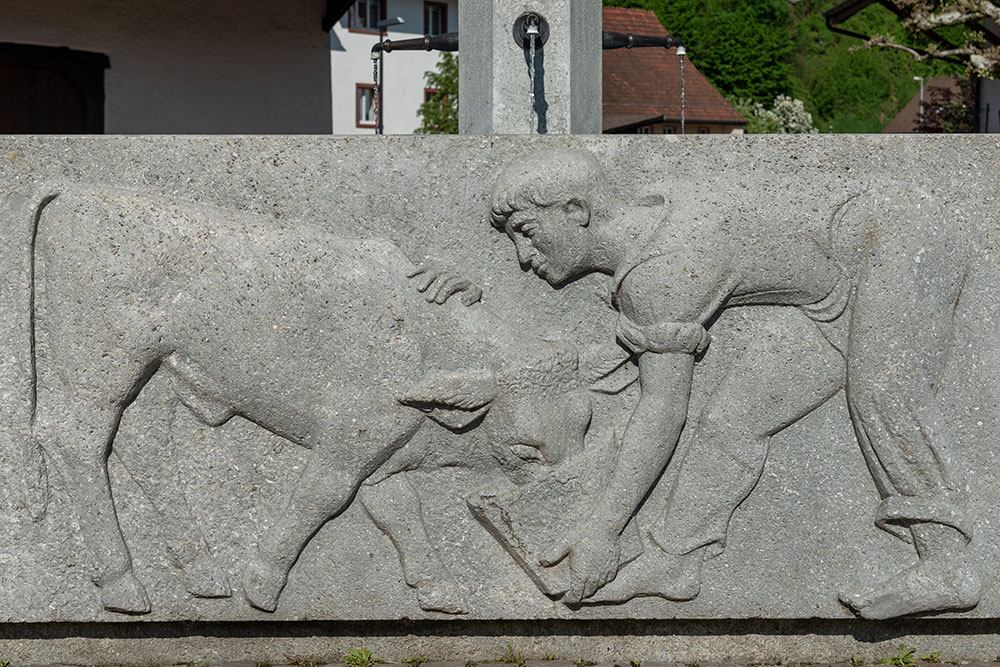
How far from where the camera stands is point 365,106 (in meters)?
29.0

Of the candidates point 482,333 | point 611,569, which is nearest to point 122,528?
point 482,333

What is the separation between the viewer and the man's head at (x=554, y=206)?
3227 millimetres

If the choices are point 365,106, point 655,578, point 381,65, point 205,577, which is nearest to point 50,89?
point 381,65

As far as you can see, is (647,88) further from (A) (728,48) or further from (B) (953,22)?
(B) (953,22)

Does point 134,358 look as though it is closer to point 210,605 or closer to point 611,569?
point 210,605

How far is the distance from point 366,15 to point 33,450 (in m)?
29.0

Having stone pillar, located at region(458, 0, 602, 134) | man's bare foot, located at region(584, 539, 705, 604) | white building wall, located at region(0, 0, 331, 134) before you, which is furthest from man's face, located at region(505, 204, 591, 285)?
white building wall, located at region(0, 0, 331, 134)

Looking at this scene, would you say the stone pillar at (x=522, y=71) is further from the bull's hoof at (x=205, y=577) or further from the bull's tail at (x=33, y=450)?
the bull's hoof at (x=205, y=577)

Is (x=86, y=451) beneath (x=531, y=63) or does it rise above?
beneath

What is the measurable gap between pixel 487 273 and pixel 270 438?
→ 0.85 m

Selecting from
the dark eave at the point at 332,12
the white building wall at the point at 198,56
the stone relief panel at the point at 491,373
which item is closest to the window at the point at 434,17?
the dark eave at the point at 332,12

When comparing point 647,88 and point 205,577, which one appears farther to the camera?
point 647,88

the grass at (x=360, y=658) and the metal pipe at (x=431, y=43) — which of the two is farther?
the metal pipe at (x=431, y=43)

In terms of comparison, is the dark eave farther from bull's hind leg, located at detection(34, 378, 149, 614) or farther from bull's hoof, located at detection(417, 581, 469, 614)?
bull's hoof, located at detection(417, 581, 469, 614)
